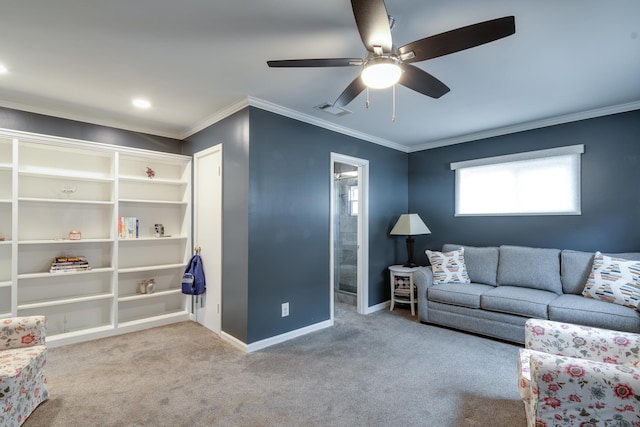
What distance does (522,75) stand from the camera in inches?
102

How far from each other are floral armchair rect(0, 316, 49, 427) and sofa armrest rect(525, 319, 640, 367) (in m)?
3.11

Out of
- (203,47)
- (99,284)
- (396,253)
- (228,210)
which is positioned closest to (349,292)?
(396,253)

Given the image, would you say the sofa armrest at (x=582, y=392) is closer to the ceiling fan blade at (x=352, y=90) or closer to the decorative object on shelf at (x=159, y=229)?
the ceiling fan blade at (x=352, y=90)

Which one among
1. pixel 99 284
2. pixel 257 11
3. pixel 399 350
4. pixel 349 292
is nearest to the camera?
pixel 257 11

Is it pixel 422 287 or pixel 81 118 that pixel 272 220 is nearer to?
pixel 422 287

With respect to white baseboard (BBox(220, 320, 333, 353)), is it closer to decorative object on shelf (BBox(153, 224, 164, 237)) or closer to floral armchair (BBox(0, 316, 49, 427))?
floral armchair (BBox(0, 316, 49, 427))

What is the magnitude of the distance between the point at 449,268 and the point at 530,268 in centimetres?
85

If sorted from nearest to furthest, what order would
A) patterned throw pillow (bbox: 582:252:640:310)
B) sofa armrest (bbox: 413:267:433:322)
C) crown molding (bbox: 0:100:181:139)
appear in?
patterned throw pillow (bbox: 582:252:640:310) < crown molding (bbox: 0:100:181:139) < sofa armrest (bbox: 413:267:433:322)

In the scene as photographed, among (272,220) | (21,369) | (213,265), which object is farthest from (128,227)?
(21,369)

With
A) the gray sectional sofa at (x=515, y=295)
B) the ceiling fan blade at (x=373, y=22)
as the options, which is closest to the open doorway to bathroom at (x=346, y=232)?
the gray sectional sofa at (x=515, y=295)

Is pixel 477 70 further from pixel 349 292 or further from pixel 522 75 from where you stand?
pixel 349 292

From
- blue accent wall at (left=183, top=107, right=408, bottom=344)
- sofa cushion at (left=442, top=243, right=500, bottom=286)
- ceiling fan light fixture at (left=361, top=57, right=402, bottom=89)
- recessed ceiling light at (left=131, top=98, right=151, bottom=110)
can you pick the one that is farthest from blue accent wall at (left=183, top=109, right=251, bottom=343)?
sofa cushion at (left=442, top=243, right=500, bottom=286)

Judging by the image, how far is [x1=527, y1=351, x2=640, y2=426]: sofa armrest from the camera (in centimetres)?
135

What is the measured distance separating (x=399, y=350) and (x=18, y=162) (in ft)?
13.8
